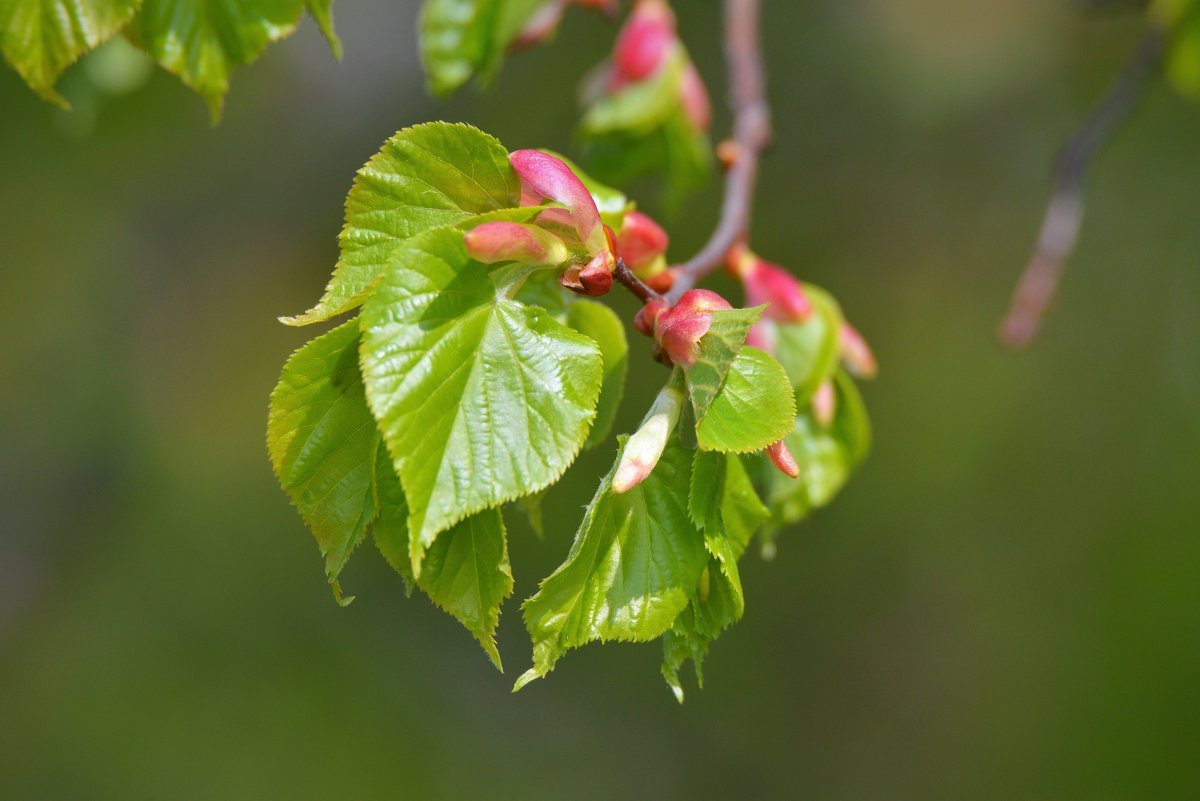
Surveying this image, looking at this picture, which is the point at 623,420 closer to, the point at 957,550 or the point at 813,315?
the point at 957,550

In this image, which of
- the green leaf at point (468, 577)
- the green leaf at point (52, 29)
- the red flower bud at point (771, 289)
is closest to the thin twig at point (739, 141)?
the red flower bud at point (771, 289)

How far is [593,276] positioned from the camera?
354mm

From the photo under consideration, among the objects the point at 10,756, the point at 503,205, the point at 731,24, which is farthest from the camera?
the point at 10,756

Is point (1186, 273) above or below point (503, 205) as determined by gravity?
below

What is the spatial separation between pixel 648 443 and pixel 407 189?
0.40ft

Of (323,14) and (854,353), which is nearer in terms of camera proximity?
(323,14)

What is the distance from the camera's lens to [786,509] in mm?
625

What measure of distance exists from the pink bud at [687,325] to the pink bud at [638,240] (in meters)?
0.05

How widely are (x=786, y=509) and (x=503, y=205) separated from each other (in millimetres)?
323

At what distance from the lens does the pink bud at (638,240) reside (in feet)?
1.39

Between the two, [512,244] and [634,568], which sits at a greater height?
[512,244]

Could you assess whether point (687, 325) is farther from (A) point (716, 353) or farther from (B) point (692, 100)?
(B) point (692, 100)

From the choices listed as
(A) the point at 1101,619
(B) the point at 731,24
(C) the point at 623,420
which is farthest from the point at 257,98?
(A) the point at 1101,619

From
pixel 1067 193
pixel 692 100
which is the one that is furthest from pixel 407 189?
pixel 1067 193
